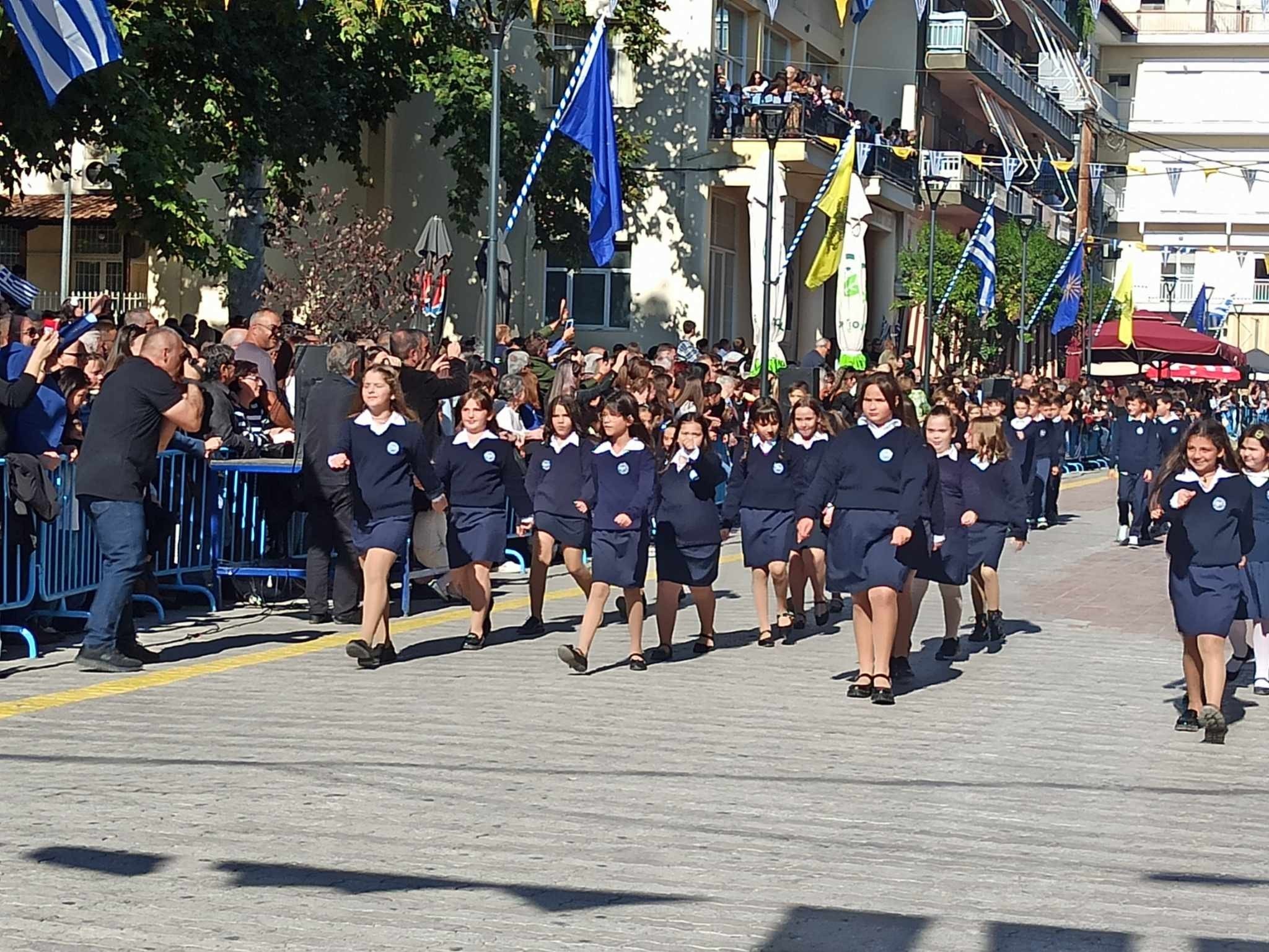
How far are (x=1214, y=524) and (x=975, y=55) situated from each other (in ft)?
133

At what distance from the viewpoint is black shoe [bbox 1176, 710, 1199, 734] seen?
412 inches

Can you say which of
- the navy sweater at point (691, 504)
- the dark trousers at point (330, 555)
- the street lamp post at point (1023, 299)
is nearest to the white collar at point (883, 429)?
the navy sweater at point (691, 504)

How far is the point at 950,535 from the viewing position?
44.4 feet

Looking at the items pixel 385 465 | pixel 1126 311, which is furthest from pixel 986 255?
pixel 385 465

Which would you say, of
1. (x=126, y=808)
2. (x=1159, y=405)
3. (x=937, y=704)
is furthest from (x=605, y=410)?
(x=1159, y=405)

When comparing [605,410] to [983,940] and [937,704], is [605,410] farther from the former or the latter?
[983,940]

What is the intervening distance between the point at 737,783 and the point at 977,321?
1657 inches

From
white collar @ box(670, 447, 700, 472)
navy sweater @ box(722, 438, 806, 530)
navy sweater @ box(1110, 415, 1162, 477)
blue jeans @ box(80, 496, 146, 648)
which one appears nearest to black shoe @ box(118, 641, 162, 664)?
blue jeans @ box(80, 496, 146, 648)

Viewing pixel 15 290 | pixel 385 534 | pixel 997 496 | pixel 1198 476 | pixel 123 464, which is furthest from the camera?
pixel 15 290

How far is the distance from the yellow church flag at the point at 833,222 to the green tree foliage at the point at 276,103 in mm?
4395

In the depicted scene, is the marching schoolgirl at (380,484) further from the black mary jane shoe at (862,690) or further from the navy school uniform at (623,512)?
the black mary jane shoe at (862,690)

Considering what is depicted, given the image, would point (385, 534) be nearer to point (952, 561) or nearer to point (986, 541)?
point (952, 561)

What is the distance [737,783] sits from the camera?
851 cm

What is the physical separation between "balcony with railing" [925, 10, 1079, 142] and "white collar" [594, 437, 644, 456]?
37953 millimetres
